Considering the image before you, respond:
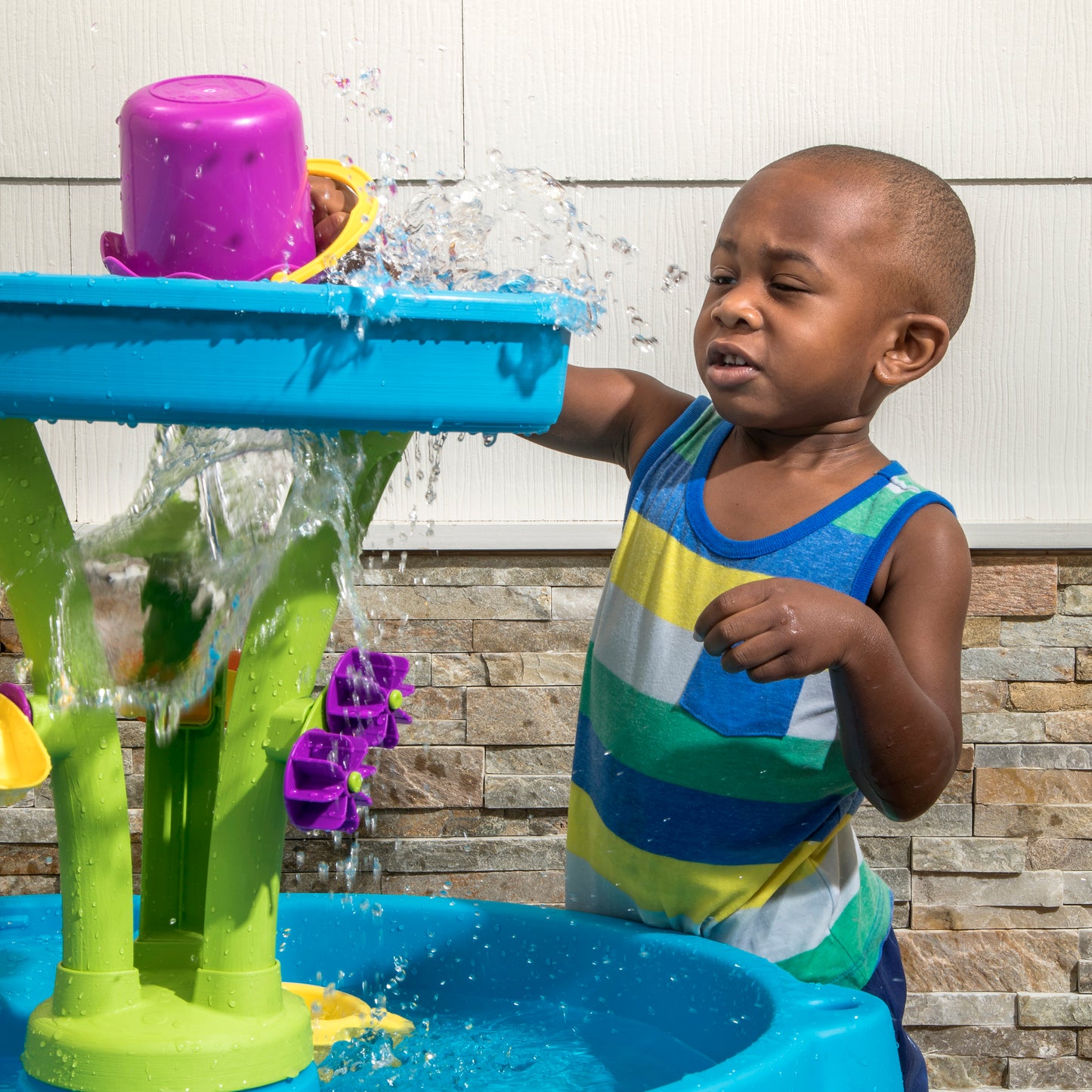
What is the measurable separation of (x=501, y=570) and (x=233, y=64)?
0.73m

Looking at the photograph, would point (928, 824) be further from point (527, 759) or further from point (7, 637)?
point (7, 637)

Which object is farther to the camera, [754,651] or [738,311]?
[738,311]

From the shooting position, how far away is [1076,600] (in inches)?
66.6

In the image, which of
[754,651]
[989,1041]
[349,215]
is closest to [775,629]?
[754,651]

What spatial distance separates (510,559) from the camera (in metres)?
1.67

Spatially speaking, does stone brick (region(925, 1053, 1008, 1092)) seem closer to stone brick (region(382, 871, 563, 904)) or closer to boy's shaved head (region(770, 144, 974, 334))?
stone brick (region(382, 871, 563, 904))

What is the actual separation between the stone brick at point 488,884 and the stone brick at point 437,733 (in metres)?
0.18

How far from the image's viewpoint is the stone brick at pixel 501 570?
5.46 ft

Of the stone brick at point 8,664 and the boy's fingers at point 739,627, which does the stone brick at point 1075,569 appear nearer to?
the boy's fingers at point 739,627

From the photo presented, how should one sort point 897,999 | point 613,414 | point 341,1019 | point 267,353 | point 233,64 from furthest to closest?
point 233,64 < point 613,414 < point 897,999 < point 341,1019 < point 267,353

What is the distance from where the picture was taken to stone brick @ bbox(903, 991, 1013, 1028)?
5.68 ft

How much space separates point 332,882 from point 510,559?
51 cm

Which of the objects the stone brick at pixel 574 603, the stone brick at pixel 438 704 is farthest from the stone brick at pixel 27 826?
the stone brick at pixel 574 603

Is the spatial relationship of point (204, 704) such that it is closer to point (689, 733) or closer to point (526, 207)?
point (689, 733)
